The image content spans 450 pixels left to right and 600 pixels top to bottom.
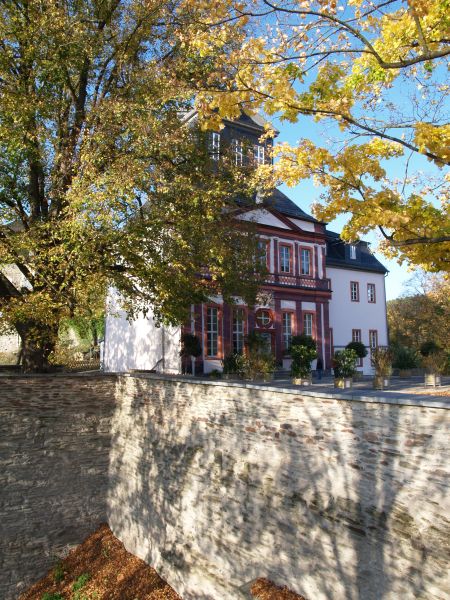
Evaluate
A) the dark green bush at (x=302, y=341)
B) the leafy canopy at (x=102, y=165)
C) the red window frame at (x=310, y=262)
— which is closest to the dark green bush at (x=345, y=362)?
the dark green bush at (x=302, y=341)

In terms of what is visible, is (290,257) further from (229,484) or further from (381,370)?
(229,484)

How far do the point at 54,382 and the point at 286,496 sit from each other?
6919 mm

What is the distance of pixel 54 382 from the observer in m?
12.0

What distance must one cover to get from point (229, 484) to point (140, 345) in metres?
13.7

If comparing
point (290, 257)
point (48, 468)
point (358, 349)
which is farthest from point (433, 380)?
point (48, 468)

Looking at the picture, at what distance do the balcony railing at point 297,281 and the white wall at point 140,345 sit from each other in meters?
5.69

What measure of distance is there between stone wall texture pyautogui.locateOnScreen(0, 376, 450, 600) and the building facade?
7269 millimetres

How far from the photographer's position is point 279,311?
914 inches

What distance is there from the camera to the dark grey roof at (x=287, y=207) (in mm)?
24131

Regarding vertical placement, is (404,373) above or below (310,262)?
below

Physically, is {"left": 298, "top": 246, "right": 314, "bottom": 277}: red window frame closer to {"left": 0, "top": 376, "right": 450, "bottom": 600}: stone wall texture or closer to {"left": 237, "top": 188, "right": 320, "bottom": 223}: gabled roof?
{"left": 237, "top": 188, "right": 320, "bottom": 223}: gabled roof

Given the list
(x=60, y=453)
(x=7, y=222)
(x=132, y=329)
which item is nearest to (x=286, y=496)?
(x=60, y=453)

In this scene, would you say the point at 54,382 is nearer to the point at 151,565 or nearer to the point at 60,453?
the point at 60,453

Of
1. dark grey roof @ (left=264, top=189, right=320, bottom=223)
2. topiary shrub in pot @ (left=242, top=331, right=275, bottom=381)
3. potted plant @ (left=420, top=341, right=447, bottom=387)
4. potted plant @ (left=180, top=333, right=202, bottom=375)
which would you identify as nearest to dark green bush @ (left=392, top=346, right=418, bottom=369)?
potted plant @ (left=420, top=341, right=447, bottom=387)
